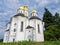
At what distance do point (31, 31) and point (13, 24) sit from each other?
18.1 ft

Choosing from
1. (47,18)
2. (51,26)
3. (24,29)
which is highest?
(47,18)

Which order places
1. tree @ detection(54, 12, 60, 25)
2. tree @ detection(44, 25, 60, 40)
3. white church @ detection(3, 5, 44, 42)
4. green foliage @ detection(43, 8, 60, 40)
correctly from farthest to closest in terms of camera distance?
tree @ detection(54, 12, 60, 25) < green foliage @ detection(43, 8, 60, 40) < tree @ detection(44, 25, 60, 40) < white church @ detection(3, 5, 44, 42)

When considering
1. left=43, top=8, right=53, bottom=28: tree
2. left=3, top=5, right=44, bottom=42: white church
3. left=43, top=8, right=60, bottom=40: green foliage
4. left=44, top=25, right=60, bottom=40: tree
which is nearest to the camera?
left=3, top=5, right=44, bottom=42: white church

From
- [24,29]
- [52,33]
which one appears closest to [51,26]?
[52,33]

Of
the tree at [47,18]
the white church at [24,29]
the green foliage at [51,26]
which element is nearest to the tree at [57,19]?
the green foliage at [51,26]

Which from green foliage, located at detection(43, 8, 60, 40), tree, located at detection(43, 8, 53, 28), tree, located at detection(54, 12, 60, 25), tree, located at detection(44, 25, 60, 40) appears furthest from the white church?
tree, located at detection(54, 12, 60, 25)

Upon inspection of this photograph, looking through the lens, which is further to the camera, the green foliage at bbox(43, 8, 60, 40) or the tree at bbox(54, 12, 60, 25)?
the tree at bbox(54, 12, 60, 25)

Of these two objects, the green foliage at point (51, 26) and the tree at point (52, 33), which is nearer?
the tree at point (52, 33)

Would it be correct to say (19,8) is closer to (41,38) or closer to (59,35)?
(41,38)

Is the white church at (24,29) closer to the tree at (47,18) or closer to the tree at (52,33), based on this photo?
the tree at (52,33)

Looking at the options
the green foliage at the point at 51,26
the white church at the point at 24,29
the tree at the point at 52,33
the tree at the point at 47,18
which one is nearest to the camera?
the white church at the point at 24,29

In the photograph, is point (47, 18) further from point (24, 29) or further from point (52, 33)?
point (24, 29)

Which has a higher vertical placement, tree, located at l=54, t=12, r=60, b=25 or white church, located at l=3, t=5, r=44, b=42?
tree, located at l=54, t=12, r=60, b=25

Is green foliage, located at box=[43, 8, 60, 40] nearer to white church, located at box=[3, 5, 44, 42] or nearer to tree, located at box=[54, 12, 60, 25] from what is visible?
tree, located at box=[54, 12, 60, 25]
